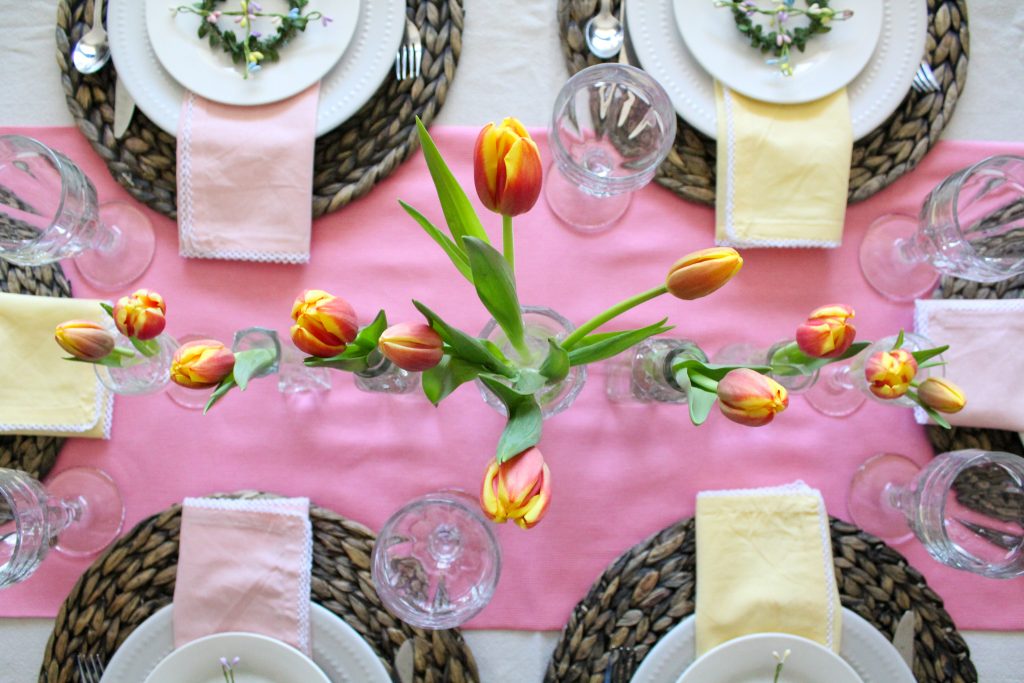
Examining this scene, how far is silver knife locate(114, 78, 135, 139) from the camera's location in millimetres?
853

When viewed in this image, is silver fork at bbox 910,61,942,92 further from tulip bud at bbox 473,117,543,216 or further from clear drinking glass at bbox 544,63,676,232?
tulip bud at bbox 473,117,543,216

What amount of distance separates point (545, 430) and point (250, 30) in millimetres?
535

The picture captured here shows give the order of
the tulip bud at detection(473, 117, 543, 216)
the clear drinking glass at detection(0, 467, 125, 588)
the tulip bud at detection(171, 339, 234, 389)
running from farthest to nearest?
1. the clear drinking glass at detection(0, 467, 125, 588)
2. the tulip bud at detection(171, 339, 234, 389)
3. the tulip bud at detection(473, 117, 543, 216)

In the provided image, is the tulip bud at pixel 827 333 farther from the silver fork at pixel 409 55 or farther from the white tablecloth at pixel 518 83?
the silver fork at pixel 409 55

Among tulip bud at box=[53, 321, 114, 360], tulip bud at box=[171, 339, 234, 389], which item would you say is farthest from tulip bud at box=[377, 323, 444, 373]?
tulip bud at box=[53, 321, 114, 360]

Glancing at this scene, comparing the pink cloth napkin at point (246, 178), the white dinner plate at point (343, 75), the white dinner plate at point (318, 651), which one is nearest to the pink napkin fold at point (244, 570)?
the white dinner plate at point (318, 651)

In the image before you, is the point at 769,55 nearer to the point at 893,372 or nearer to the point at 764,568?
the point at 893,372

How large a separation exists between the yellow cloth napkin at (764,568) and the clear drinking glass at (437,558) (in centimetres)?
23

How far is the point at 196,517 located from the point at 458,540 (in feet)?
0.91

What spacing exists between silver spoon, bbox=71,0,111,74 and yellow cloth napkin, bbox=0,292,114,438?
0.84 feet

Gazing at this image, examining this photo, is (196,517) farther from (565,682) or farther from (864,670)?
(864,670)

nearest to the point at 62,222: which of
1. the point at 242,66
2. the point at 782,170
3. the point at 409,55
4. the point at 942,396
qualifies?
the point at 242,66

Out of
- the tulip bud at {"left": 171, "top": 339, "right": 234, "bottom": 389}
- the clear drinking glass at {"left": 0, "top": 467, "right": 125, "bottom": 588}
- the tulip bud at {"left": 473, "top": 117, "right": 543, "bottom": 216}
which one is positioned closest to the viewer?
the tulip bud at {"left": 473, "top": 117, "right": 543, "bottom": 216}

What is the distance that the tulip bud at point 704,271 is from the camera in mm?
558
